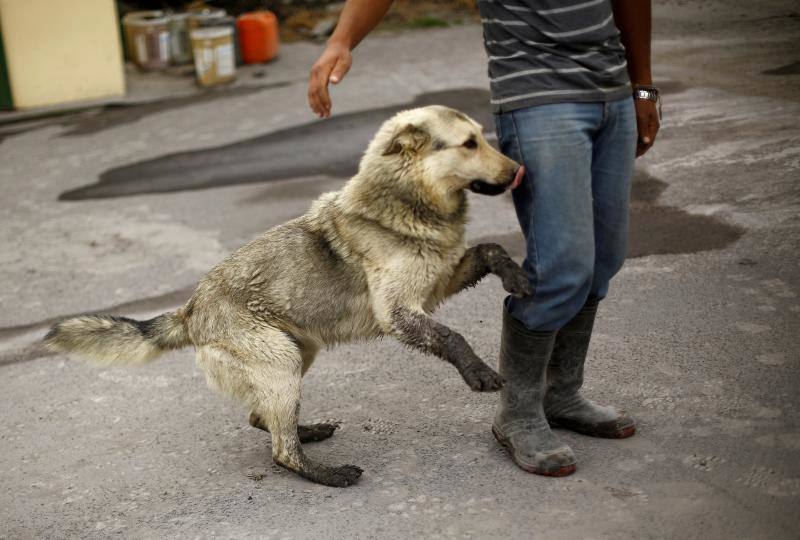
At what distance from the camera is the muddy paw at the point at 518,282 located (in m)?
3.55

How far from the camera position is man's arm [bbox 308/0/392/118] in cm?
348

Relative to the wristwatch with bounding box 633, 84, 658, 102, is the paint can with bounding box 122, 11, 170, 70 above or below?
below

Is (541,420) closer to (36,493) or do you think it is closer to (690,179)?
(36,493)

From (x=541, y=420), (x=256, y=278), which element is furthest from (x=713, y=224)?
(x=256, y=278)

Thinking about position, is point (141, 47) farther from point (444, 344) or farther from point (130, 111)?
point (444, 344)

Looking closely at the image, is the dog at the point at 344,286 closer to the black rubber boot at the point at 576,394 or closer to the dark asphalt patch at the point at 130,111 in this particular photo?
the black rubber boot at the point at 576,394

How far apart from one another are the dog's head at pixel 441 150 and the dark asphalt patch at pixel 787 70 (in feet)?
21.3

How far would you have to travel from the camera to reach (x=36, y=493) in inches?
158

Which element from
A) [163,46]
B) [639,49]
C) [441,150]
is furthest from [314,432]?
[163,46]

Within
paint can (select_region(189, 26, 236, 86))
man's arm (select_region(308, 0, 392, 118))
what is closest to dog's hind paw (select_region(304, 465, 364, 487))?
man's arm (select_region(308, 0, 392, 118))

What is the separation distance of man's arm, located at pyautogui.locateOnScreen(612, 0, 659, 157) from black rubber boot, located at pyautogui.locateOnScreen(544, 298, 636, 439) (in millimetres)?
721

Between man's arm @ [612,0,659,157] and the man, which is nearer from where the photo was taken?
the man

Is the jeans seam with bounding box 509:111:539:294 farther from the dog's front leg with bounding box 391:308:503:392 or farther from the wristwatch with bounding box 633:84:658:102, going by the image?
the wristwatch with bounding box 633:84:658:102

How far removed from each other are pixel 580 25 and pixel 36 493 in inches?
114
